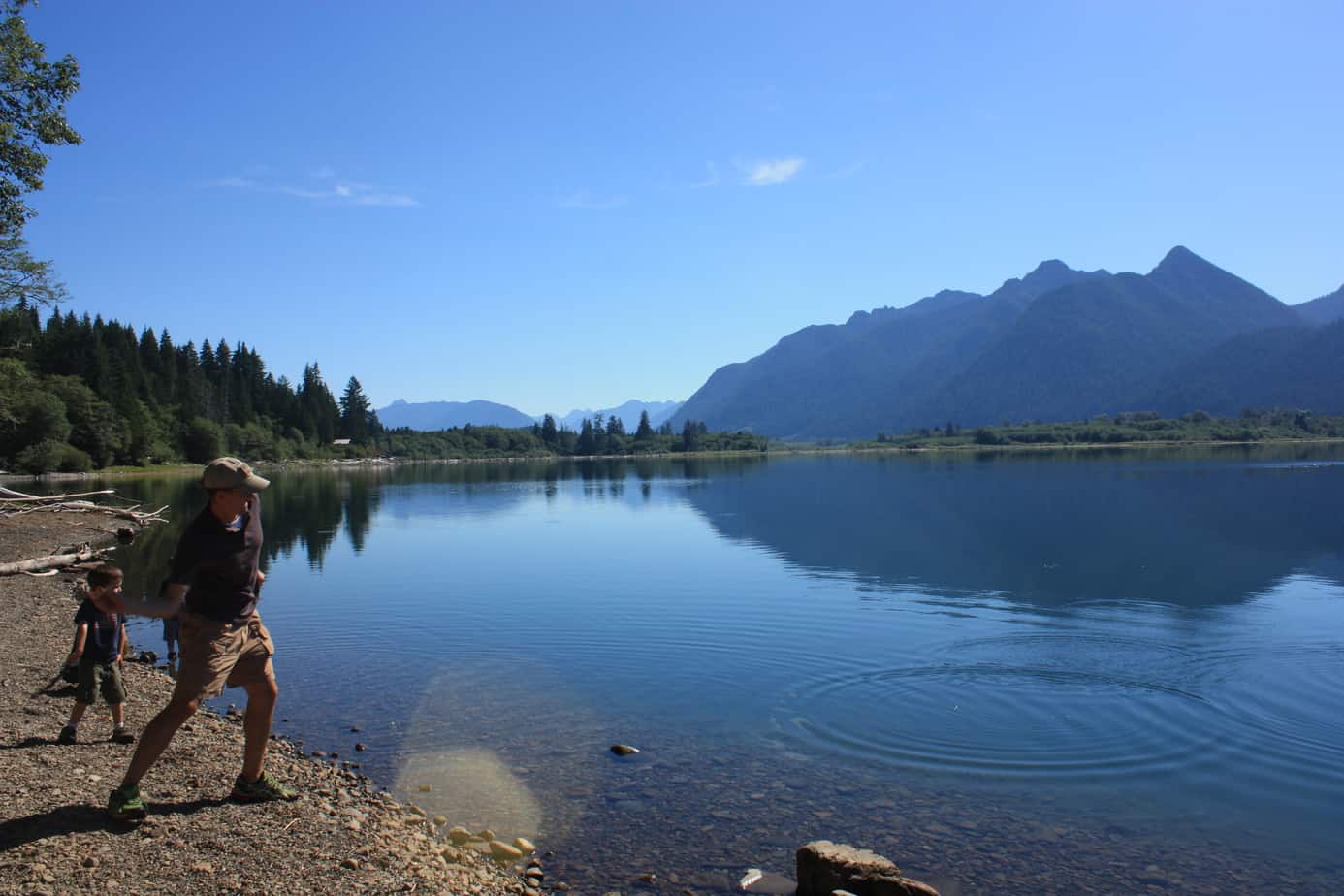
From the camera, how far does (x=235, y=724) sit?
47.4 feet

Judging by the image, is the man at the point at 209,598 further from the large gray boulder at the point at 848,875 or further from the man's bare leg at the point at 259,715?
the large gray boulder at the point at 848,875

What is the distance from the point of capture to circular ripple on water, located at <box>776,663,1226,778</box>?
45.5 ft

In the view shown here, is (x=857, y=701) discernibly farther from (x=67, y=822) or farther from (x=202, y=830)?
(x=67, y=822)

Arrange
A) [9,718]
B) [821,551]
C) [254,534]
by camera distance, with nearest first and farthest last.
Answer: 1. [254,534]
2. [9,718]
3. [821,551]

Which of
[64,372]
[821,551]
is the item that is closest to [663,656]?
[821,551]

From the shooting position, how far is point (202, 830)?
8414 millimetres

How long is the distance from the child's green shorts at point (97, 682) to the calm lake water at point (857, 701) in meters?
2.66

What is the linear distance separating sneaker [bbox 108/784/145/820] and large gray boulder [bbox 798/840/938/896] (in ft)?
21.4

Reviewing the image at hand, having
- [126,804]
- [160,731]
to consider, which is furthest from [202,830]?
[160,731]

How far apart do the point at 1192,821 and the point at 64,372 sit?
146 metres

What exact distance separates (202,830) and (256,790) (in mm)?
956

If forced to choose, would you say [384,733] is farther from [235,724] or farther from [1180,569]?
[1180,569]

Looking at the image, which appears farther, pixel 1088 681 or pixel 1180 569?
pixel 1180 569

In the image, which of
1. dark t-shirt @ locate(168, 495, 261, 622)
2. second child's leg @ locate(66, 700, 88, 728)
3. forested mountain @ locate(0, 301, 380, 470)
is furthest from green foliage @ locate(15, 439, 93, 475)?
dark t-shirt @ locate(168, 495, 261, 622)
